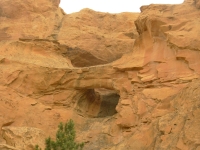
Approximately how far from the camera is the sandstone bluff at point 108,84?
1444 cm

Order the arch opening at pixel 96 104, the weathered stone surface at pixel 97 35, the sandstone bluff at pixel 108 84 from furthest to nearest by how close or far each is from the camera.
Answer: the weathered stone surface at pixel 97 35 → the arch opening at pixel 96 104 → the sandstone bluff at pixel 108 84

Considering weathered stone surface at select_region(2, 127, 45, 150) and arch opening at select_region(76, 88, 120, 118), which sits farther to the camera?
arch opening at select_region(76, 88, 120, 118)

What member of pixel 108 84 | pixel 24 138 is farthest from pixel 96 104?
pixel 24 138

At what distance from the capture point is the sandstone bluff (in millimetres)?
14439

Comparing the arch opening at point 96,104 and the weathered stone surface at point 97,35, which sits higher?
the weathered stone surface at point 97,35

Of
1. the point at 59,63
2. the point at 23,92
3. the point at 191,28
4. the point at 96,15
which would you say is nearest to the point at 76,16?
the point at 96,15

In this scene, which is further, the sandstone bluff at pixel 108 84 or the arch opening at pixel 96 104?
the arch opening at pixel 96 104

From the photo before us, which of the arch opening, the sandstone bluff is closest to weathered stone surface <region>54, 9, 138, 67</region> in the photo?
the sandstone bluff

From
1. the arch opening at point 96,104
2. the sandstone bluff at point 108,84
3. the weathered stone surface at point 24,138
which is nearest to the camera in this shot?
the weathered stone surface at point 24,138

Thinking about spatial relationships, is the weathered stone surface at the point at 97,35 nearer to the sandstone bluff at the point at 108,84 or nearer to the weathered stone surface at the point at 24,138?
the sandstone bluff at the point at 108,84

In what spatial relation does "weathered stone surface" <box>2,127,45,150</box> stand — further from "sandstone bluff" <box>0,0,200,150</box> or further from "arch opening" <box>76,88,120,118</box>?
"arch opening" <box>76,88,120,118</box>

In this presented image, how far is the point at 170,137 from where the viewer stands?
13.5m

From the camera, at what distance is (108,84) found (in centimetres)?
1872

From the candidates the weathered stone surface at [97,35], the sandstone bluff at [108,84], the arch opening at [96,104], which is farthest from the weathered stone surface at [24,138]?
the weathered stone surface at [97,35]
